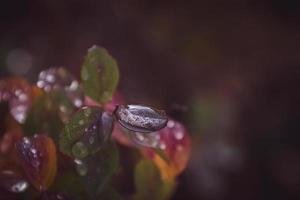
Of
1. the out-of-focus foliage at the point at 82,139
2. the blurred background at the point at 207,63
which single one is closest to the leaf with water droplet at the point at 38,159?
the out-of-focus foliage at the point at 82,139

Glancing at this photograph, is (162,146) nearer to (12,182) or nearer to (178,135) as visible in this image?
(178,135)

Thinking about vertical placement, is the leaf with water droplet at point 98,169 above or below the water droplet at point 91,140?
below

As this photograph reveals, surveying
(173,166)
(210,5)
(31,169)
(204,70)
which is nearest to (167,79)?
(204,70)

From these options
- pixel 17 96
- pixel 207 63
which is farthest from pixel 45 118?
pixel 207 63

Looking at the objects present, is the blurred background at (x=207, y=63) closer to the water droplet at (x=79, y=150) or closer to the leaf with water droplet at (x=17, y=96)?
the leaf with water droplet at (x=17, y=96)

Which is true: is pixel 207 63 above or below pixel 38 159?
below

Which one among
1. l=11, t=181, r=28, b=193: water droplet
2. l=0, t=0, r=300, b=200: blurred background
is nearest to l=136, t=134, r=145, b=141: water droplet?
l=11, t=181, r=28, b=193: water droplet
